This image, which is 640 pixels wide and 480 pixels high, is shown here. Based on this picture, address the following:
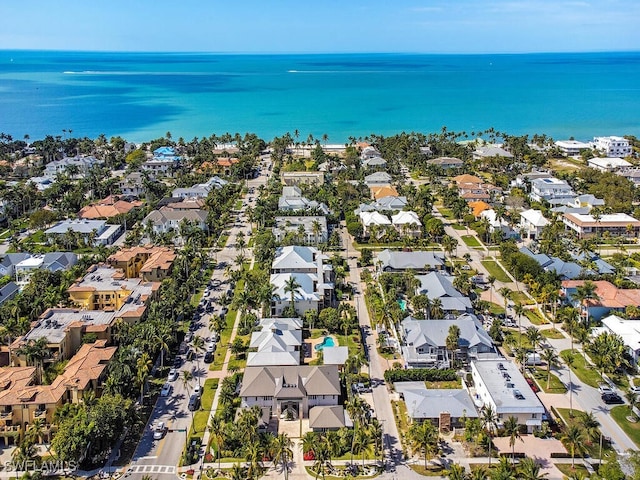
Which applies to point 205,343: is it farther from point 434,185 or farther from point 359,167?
point 359,167

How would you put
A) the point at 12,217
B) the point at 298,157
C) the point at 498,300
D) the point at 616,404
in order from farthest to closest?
the point at 298,157, the point at 12,217, the point at 498,300, the point at 616,404

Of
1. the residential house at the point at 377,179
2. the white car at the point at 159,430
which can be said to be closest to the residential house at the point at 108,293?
the white car at the point at 159,430

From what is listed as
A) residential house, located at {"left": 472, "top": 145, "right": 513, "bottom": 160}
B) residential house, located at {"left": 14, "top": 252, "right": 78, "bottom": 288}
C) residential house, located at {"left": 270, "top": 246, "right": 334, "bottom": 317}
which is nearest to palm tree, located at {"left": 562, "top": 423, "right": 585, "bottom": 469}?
residential house, located at {"left": 270, "top": 246, "right": 334, "bottom": 317}

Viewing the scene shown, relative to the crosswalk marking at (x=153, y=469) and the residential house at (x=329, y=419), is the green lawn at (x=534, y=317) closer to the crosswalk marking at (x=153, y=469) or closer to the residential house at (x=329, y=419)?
the residential house at (x=329, y=419)

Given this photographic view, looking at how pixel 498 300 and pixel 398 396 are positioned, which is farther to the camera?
pixel 498 300

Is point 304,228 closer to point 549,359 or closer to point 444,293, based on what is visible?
point 444,293

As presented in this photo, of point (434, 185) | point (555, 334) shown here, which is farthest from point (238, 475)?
point (434, 185)

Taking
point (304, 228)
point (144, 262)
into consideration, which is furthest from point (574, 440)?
point (144, 262)

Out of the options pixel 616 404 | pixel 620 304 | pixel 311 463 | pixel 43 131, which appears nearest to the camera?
pixel 311 463
